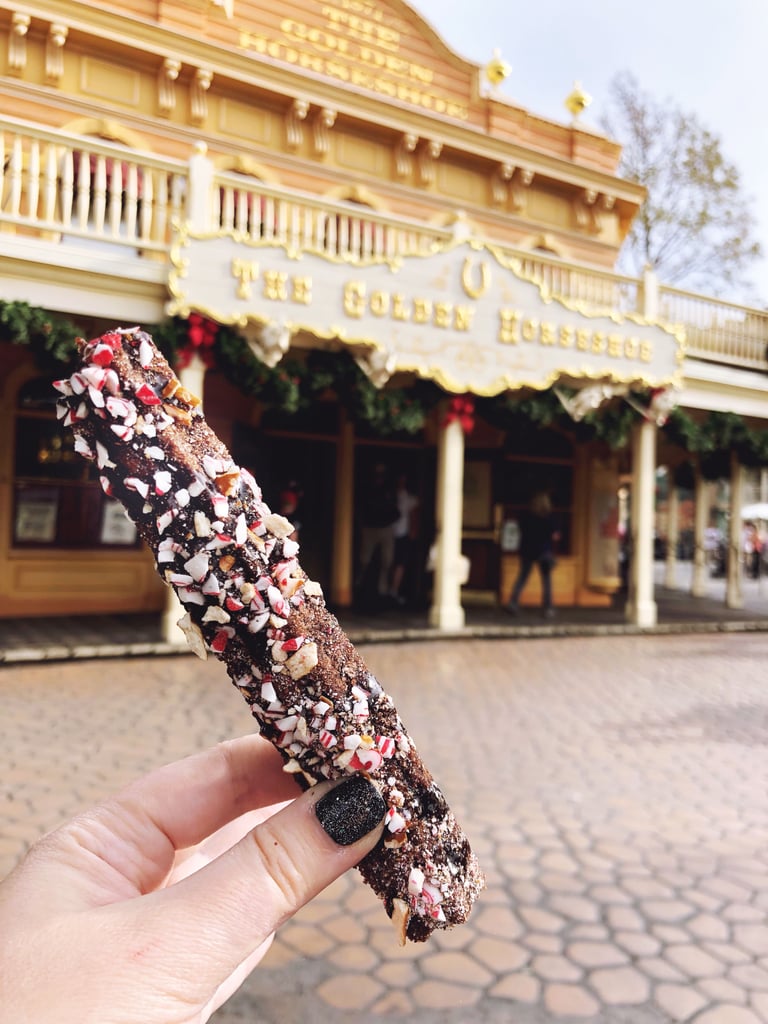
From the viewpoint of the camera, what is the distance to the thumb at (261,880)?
40.8 inches

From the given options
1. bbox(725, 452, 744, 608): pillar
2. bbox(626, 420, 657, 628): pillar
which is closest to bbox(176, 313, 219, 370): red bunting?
bbox(626, 420, 657, 628): pillar

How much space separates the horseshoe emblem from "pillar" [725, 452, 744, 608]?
6.55 metres

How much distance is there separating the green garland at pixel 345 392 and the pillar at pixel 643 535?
397mm

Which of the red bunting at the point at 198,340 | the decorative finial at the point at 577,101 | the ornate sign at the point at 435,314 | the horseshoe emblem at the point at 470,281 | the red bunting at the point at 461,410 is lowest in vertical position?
the red bunting at the point at 461,410

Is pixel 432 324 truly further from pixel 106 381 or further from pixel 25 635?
pixel 106 381

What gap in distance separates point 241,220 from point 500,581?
7.55m

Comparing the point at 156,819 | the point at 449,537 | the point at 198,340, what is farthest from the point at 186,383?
the point at 156,819

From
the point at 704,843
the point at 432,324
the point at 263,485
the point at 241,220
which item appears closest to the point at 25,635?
the point at 263,485

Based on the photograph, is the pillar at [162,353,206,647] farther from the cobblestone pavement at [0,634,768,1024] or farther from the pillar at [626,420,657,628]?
the pillar at [626,420,657,628]

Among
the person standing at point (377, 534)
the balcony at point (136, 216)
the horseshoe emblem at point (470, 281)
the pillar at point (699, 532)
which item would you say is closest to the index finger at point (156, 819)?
the balcony at point (136, 216)


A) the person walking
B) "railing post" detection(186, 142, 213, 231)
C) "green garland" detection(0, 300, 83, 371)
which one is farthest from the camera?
the person walking

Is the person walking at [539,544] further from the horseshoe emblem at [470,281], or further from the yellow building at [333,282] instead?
the horseshoe emblem at [470,281]

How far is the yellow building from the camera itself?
830 cm

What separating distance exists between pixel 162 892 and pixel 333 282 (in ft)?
27.5
